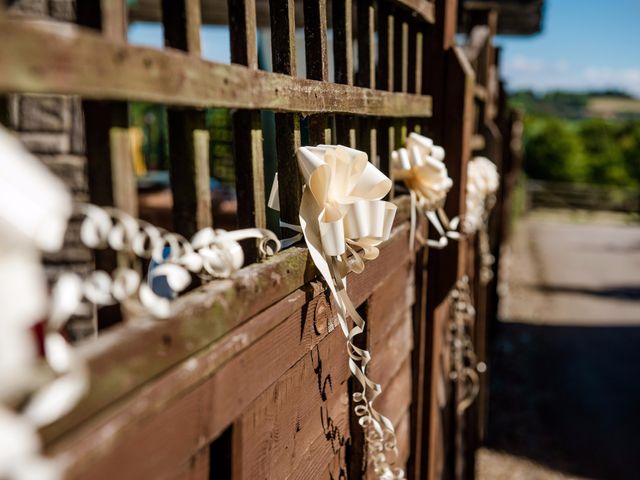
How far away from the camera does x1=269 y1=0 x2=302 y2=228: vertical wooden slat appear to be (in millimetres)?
1004

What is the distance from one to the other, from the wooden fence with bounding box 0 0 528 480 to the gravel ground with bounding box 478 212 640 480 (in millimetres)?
3908

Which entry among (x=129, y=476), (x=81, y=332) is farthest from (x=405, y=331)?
(x=129, y=476)

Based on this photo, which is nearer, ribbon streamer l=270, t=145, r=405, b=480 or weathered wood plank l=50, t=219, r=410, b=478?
weathered wood plank l=50, t=219, r=410, b=478

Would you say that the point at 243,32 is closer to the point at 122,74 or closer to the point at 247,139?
the point at 247,139

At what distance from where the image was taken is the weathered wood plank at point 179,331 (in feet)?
1.89

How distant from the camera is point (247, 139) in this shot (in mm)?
930

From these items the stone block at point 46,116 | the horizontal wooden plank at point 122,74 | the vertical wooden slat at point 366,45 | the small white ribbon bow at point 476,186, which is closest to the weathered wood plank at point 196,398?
the horizontal wooden plank at point 122,74

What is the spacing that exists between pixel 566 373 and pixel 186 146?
6.74 metres

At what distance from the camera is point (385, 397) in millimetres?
1768

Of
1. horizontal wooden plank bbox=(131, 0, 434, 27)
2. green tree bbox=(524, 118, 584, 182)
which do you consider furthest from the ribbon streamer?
green tree bbox=(524, 118, 584, 182)

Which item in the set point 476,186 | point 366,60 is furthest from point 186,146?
point 476,186

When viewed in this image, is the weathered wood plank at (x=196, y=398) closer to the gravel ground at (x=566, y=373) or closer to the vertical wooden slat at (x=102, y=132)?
the vertical wooden slat at (x=102, y=132)

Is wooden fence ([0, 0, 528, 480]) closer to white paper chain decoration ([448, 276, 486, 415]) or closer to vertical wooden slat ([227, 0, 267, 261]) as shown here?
vertical wooden slat ([227, 0, 267, 261])

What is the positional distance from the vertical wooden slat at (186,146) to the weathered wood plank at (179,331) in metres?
0.10
